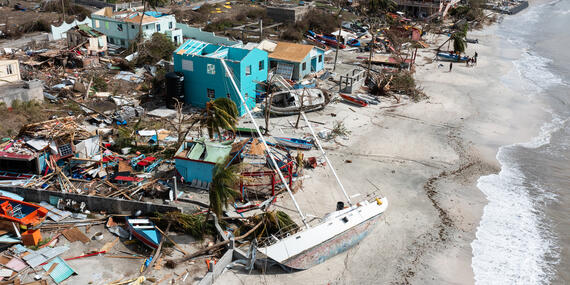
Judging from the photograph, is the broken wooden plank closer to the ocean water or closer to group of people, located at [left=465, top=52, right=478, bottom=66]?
the ocean water

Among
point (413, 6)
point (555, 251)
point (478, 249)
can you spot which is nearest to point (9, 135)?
point (478, 249)

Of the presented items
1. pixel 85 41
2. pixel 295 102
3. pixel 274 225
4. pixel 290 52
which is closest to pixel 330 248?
pixel 274 225

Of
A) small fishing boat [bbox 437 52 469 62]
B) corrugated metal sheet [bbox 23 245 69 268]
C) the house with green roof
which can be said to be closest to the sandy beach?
corrugated metal sheet [bbox 23 245 69 268]

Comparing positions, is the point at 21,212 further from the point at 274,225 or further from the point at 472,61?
the point at 472,61

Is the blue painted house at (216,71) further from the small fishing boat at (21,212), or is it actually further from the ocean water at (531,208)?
the ocean water at (531,208)

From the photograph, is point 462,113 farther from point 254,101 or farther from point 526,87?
point 254,101

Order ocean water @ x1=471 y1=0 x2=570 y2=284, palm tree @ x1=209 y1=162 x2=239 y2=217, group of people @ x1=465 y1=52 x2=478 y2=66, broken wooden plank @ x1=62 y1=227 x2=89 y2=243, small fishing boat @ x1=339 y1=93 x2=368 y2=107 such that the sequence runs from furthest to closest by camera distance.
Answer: group of people @ x1=465 y1=52 x2=478 y2=66 → small fishing boat @ x1=339 y1=93 x2=368 y2=107 → ocean water @ x1=471 y1=0 x2=570 y2=284 → broken wooden plank @ x1=62 y1=227 x2=89 y2=243 → palm tree @ x1=209 y1=162 x2=239 y2=217

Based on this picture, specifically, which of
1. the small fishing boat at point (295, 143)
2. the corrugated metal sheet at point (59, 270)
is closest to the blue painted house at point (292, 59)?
the small fishing boat at point (295, 143)
